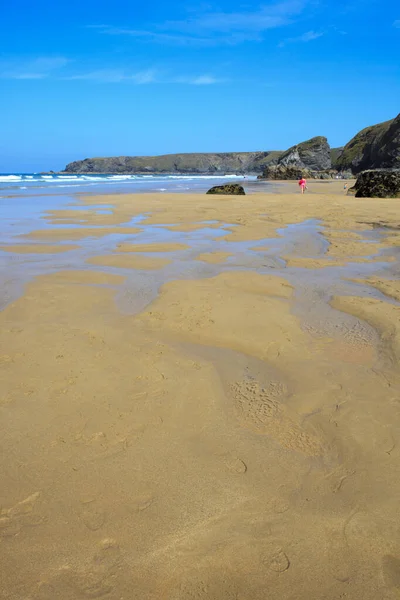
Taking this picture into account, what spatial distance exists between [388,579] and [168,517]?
0.86 m

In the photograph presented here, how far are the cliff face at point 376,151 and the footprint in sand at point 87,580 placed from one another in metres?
69.6

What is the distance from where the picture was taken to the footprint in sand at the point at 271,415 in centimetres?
223

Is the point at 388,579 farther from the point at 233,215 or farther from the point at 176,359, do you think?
the point at 233,215

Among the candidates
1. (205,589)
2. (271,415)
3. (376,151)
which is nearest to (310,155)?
(376,151)

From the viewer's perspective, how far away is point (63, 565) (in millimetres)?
1521

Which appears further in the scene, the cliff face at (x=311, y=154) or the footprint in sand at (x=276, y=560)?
the cliff face at (x=311, y=154)

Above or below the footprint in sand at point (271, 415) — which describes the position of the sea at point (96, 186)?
above

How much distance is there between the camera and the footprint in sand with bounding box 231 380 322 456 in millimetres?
2227

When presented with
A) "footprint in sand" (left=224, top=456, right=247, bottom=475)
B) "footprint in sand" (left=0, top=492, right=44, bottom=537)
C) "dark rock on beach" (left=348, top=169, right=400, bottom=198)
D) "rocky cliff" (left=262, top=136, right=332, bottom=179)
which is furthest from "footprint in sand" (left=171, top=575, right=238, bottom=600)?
"rocky cliff" (left=262, top=136, right=332, bottom=179)

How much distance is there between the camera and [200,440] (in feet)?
7.35

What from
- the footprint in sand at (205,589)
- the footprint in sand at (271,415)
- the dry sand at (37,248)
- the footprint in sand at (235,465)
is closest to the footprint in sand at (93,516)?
the footprint in sand at (205,589)

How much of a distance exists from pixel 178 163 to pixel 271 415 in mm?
180822

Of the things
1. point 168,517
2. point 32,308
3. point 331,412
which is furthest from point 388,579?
point 32,308

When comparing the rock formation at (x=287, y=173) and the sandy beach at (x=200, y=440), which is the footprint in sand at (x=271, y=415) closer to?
the sandy beach at (x=200, y=440)
